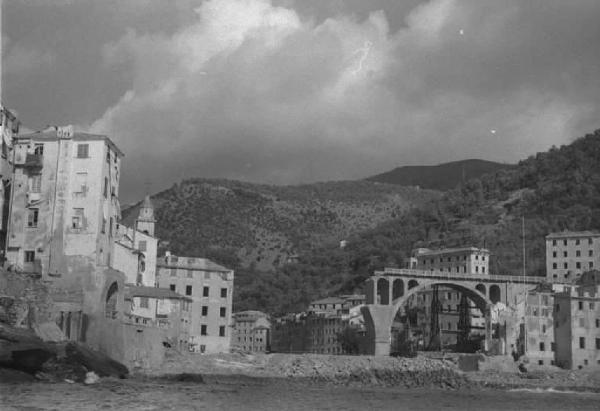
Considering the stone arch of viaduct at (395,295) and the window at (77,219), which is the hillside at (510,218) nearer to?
the stone arch of viaduct at (395,295)

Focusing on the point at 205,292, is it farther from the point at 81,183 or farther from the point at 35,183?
the point at 35,183

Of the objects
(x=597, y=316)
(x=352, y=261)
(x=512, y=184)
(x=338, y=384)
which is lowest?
(x=338, y=384)

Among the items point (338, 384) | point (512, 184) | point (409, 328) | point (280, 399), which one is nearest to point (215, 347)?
point (338, 384)

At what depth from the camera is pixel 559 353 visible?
86.1 meters

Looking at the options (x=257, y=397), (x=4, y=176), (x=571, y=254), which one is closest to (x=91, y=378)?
(x=257, y=397)

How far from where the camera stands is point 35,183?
2402 inches

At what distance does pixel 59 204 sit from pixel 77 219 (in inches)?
66.3

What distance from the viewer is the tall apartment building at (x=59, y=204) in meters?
59.7

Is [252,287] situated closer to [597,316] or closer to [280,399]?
[597,316]

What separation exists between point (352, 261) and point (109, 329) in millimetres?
123000

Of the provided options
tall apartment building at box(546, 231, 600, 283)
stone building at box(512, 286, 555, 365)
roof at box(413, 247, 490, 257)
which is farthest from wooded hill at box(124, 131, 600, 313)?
stone building at box(512, 286, 555, 365)

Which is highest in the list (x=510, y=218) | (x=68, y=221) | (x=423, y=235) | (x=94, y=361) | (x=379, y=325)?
(x=510, y=218)

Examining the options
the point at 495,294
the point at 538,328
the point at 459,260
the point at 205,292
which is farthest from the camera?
the point at 459,260

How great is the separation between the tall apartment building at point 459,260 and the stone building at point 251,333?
27.9m
